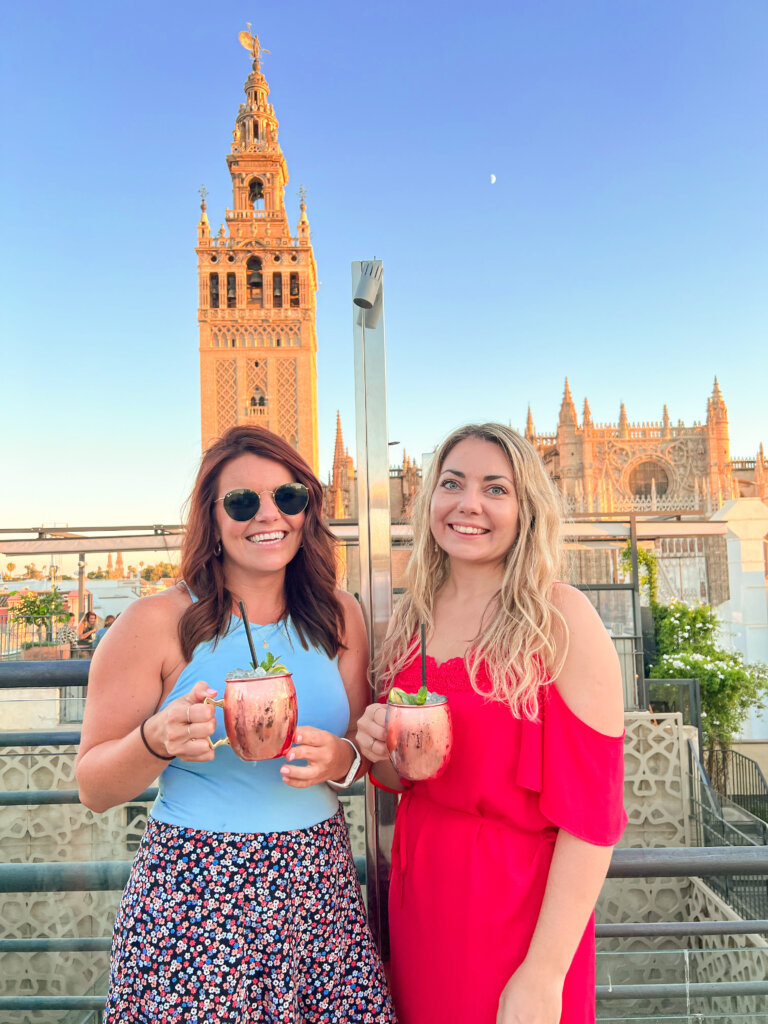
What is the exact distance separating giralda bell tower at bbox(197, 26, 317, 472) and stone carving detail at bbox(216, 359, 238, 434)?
43 mm

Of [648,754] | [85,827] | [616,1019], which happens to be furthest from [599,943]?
[616,1019]

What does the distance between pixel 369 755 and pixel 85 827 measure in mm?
4181

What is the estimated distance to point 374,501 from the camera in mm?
1307

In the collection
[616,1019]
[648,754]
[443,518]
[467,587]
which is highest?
[443,518]

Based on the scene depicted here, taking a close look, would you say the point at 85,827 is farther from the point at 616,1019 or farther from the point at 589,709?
the point at 589,709

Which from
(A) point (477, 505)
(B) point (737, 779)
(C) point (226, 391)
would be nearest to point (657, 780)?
(B) point (737, 779)

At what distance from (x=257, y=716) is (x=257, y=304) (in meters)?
32.7

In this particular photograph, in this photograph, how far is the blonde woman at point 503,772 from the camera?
0.97m

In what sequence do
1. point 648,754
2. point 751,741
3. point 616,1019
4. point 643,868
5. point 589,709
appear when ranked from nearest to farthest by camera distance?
point 589,709 → point 643,868 → point 616,1019 → point 648,754 → point 751,741

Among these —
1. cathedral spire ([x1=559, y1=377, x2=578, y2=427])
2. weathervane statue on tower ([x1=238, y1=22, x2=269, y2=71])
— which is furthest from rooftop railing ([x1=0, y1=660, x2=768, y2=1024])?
weathervane statue on tower ([x1=238, y1=22, x2=269, y2=71])

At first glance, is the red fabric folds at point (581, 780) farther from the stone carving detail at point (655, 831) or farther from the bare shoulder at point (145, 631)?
the stone carving detail at point (655, 831)

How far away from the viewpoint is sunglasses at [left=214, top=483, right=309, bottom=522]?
115 centimetres

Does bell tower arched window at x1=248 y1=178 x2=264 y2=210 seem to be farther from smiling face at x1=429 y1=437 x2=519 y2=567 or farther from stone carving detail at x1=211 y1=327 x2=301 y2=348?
smiling face at x1=429 y1=437 x2=519 y2=567

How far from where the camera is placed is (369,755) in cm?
106
